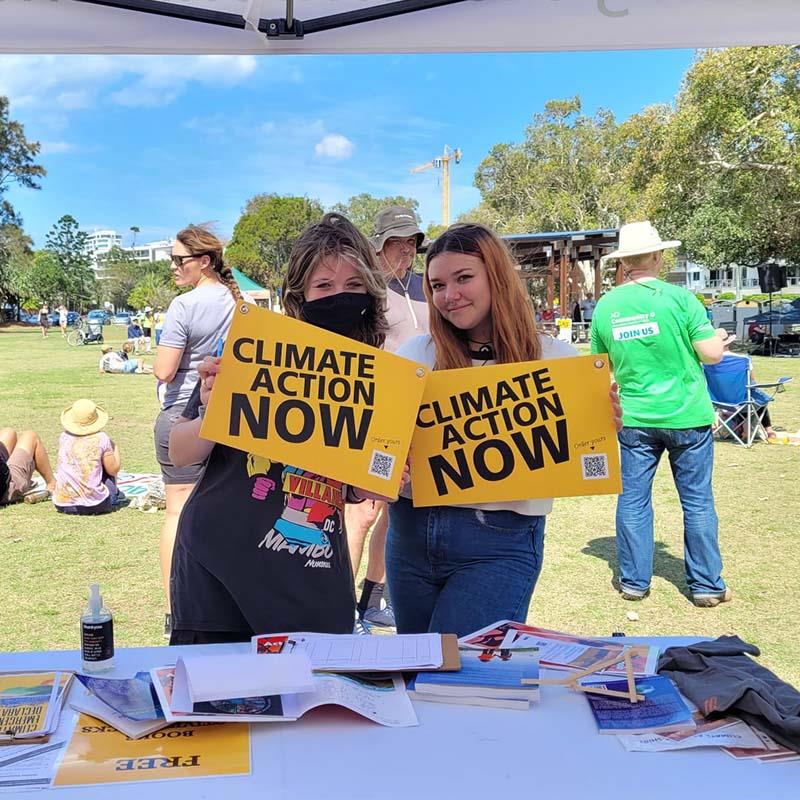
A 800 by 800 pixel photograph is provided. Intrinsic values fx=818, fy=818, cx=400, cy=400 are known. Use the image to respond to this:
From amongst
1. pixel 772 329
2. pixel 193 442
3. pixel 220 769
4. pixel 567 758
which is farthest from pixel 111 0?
pixel 772 329

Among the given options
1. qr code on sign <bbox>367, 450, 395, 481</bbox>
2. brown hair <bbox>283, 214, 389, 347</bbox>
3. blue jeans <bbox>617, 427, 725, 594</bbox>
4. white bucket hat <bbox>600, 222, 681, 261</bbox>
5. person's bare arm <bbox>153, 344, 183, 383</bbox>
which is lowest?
blue jeans <bbox>617, 427, 725, 594</bbox>

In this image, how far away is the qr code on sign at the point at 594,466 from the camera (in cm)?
229

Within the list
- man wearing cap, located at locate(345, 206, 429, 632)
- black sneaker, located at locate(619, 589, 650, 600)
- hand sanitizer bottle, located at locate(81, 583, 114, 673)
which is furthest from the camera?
black sneaker, located at locate(619, 589, 650, 600)

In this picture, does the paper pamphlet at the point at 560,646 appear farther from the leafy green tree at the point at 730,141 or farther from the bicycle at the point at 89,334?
the bicycle at the point at 89,334

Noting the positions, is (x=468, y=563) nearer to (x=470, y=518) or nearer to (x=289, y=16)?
(x=470, y=518)

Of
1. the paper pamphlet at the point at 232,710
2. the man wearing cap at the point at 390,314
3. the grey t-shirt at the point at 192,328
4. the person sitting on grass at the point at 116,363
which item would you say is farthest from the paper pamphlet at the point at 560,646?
the person sitting on grass at the point at 116,363

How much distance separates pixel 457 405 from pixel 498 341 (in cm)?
27

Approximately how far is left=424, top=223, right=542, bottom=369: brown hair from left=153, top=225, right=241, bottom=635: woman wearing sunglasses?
192cm

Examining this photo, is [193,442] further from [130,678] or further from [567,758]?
[567,758]

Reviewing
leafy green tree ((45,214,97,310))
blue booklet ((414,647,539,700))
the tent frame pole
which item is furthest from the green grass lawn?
leafy green tree ((45,214,97,310))

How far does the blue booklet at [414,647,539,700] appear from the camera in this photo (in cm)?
169

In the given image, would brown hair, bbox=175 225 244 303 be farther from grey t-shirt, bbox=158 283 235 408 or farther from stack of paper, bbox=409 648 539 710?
stack of paper, bbox=409 648 539 710

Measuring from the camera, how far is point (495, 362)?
2449 millimetres

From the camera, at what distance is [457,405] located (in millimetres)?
2305
